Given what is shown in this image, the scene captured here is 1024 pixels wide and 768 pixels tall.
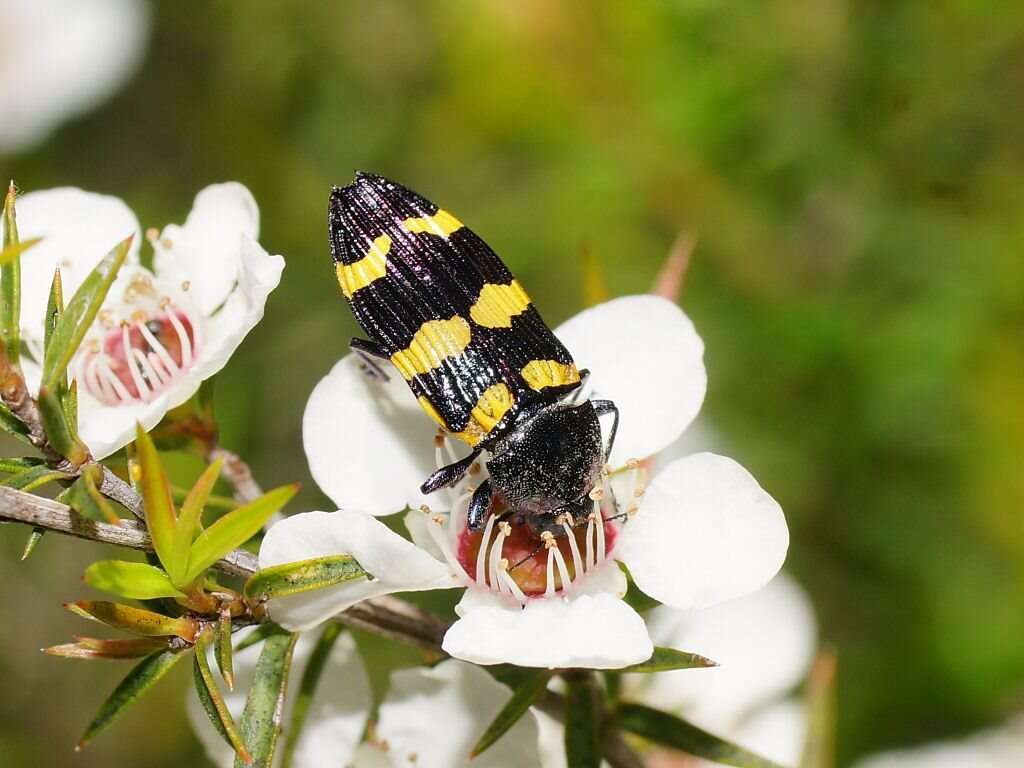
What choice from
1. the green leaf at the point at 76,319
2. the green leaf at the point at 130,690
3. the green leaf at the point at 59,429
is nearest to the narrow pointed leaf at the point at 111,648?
the green leaf at the point at 130,690

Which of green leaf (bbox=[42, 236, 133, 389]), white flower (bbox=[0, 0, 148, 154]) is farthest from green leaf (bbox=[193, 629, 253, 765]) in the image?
white flower (bbox=[0, 0, 148, 154])

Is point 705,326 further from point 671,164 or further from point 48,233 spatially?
point 48,233

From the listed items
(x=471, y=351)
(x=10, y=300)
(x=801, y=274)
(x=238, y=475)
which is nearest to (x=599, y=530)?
(x=471, y=351)

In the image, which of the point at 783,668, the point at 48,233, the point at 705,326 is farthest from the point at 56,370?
the point at 705,326

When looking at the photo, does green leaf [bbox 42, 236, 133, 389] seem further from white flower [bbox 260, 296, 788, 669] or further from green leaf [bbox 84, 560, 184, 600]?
white flower [bbox 260, 296, 788, 669]

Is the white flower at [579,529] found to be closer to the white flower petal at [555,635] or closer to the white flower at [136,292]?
the white flower petal at [555,635]
